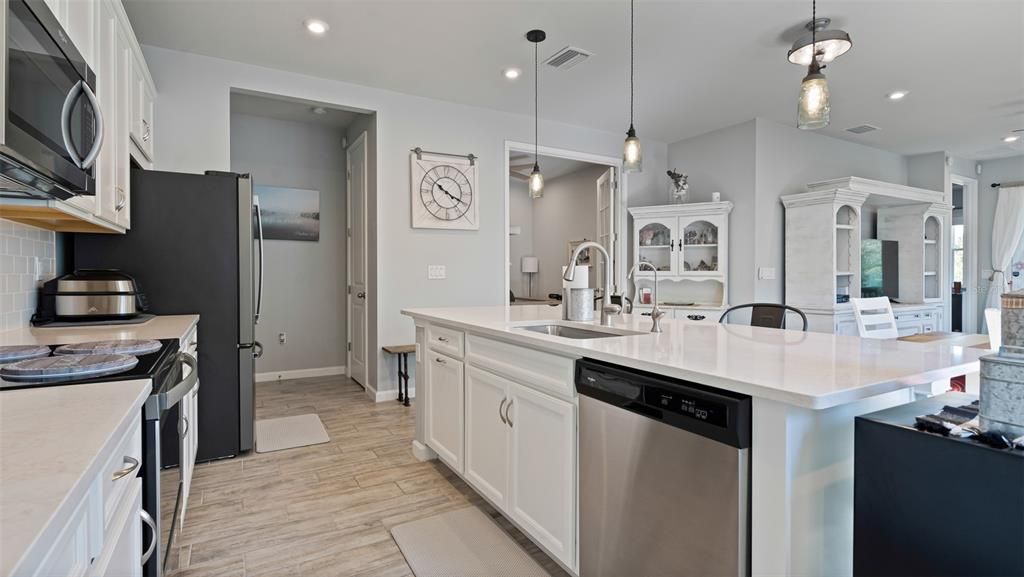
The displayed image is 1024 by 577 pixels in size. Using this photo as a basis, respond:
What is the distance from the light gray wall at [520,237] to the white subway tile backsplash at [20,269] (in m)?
6.57

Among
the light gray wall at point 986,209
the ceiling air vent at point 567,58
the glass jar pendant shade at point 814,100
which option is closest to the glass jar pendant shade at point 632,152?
the glass jar pendant shade at point 814,100

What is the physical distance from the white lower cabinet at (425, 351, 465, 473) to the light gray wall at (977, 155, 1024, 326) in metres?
7.90

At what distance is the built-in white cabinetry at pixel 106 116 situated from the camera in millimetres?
1756

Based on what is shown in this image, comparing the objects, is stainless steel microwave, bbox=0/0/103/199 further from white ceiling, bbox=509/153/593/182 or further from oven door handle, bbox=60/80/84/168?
white ceiling, bbox=509/153/593/182

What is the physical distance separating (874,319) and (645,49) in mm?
2355

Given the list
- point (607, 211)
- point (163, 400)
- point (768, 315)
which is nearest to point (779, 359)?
point (163, 400)

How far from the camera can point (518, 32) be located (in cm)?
327

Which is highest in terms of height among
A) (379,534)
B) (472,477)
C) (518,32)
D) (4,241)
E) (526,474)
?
(518,32)

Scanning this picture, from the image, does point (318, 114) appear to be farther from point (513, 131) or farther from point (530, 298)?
point (530, 298)

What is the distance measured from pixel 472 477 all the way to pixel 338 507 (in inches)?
26.5

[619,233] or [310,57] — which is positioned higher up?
[310,57]

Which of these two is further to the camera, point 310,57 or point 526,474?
point 310,57

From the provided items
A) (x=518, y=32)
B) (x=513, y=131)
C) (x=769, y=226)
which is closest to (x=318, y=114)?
(x=513, y=131)

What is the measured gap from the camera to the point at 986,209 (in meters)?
6.82
